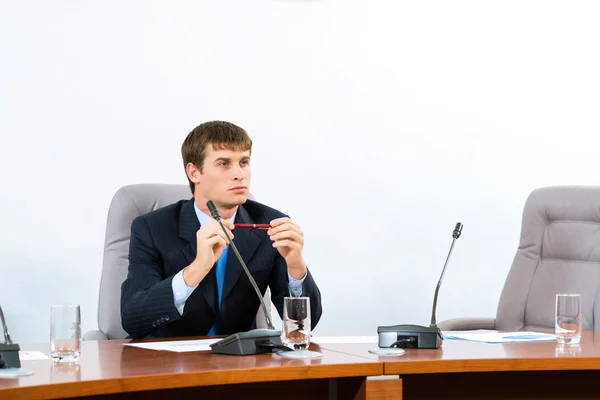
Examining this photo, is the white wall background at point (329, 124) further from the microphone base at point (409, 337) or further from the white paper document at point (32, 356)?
the microphone base at point (409, 337)

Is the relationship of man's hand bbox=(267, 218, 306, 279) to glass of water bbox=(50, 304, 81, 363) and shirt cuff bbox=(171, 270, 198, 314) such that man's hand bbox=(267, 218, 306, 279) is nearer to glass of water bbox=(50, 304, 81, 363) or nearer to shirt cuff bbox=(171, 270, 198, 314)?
shirt cuff bbox=(171, 270, 198, 314)

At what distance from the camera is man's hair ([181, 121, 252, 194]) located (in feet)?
8.39

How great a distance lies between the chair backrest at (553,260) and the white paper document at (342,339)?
104 cm

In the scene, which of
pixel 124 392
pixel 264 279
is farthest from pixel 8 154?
pixel 124 392

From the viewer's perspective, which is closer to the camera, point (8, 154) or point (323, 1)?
point (8, 154)

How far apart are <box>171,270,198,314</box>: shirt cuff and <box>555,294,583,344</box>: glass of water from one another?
3.06 ft

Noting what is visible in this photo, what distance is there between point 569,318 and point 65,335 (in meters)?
1.22

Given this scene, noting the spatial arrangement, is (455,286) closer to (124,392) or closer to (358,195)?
(358,195)

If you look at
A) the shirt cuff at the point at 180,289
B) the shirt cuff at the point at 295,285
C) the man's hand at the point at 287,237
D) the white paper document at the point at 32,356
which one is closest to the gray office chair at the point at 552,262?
the shirt cuff at the point at 295,285

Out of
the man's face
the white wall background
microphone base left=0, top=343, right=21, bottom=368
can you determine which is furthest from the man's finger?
the white wall background

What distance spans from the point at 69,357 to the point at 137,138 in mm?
1899

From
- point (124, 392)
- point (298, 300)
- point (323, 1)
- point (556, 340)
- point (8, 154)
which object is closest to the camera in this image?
point (124, 392)

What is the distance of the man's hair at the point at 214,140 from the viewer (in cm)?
256

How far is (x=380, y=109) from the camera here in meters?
3.97
